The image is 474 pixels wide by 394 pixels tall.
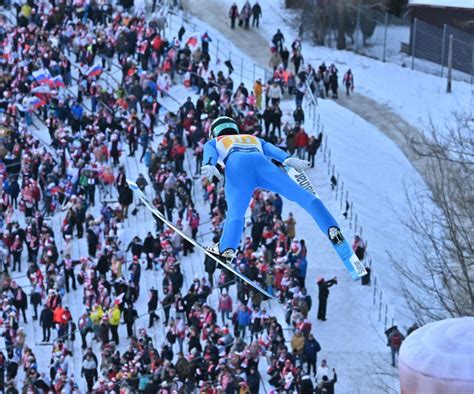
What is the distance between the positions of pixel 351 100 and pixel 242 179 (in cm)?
3383

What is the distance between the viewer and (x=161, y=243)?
2870 centimetres

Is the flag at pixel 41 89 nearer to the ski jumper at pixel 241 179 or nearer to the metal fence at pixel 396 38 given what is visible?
the metal fence at pixel 396 38

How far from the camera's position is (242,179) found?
8977mm

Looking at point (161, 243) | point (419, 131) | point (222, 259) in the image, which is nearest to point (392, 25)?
point (419, 131)

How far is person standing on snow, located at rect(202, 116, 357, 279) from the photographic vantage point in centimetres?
881

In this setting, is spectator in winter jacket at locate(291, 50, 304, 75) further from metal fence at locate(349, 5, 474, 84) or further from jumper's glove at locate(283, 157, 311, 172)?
jumper's glove at locate(283, 157, 311, 172)

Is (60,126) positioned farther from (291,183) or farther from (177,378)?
(291,183)

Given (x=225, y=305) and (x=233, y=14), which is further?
(x=233, y=14)

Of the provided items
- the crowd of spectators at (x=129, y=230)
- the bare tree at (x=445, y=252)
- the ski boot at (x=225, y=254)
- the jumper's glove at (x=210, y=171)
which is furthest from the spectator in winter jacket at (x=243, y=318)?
the jumper's glove at (x=210, y=171)

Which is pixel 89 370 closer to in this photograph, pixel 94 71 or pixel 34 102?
pixel 34 102

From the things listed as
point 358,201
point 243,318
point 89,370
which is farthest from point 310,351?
point 358,201

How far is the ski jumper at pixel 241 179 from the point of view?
29.0 feet

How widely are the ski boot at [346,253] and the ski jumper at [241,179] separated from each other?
1.1 inches

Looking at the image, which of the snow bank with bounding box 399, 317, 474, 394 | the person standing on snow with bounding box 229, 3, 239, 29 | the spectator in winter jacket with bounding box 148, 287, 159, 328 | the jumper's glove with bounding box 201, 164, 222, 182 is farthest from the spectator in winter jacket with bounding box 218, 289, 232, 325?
the person standing on snow with bounding box 229, 3, 239, 29
